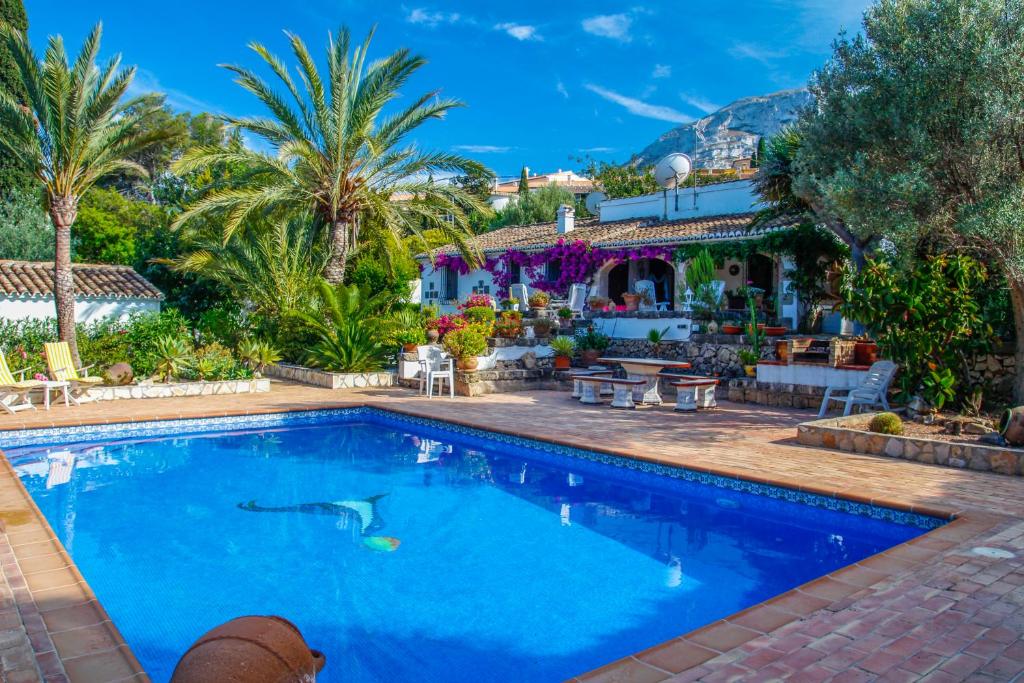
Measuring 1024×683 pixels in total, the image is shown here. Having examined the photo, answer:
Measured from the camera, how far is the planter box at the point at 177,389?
44.1ft

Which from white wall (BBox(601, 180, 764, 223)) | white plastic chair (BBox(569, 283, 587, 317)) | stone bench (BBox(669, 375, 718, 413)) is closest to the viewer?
stone bench (BBox(669, 375, 718, 413))

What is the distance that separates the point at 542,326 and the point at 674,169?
33.9 ft

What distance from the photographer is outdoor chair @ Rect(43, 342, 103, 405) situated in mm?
12594

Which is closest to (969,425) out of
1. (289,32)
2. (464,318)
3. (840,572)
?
(840,572)

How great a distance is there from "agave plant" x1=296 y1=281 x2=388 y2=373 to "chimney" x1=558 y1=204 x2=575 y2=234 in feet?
35.4

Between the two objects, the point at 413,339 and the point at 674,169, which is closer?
the point at 413,339

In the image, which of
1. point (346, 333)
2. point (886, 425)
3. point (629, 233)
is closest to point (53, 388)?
point (346, 333)

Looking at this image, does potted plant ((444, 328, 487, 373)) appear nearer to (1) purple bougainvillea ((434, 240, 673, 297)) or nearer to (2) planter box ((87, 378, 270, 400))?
(2) planter box ((87, 378, 270, 400))

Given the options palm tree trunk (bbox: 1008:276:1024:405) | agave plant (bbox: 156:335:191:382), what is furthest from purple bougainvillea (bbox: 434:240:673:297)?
palm tree trunk (bbox: 1008:276:1024:405)

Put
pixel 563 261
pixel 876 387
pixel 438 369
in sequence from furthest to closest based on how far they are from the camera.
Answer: pixel 563 261 < pixel 438 369 < pixel 876 387

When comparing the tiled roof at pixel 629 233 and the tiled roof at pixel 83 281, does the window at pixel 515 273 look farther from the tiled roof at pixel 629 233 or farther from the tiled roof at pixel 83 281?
the tiled roof at pixel 83 281

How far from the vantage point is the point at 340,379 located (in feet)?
51.8

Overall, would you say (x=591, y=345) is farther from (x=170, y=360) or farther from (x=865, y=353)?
(x=170, y=360)

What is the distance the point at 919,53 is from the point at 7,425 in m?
13.2
